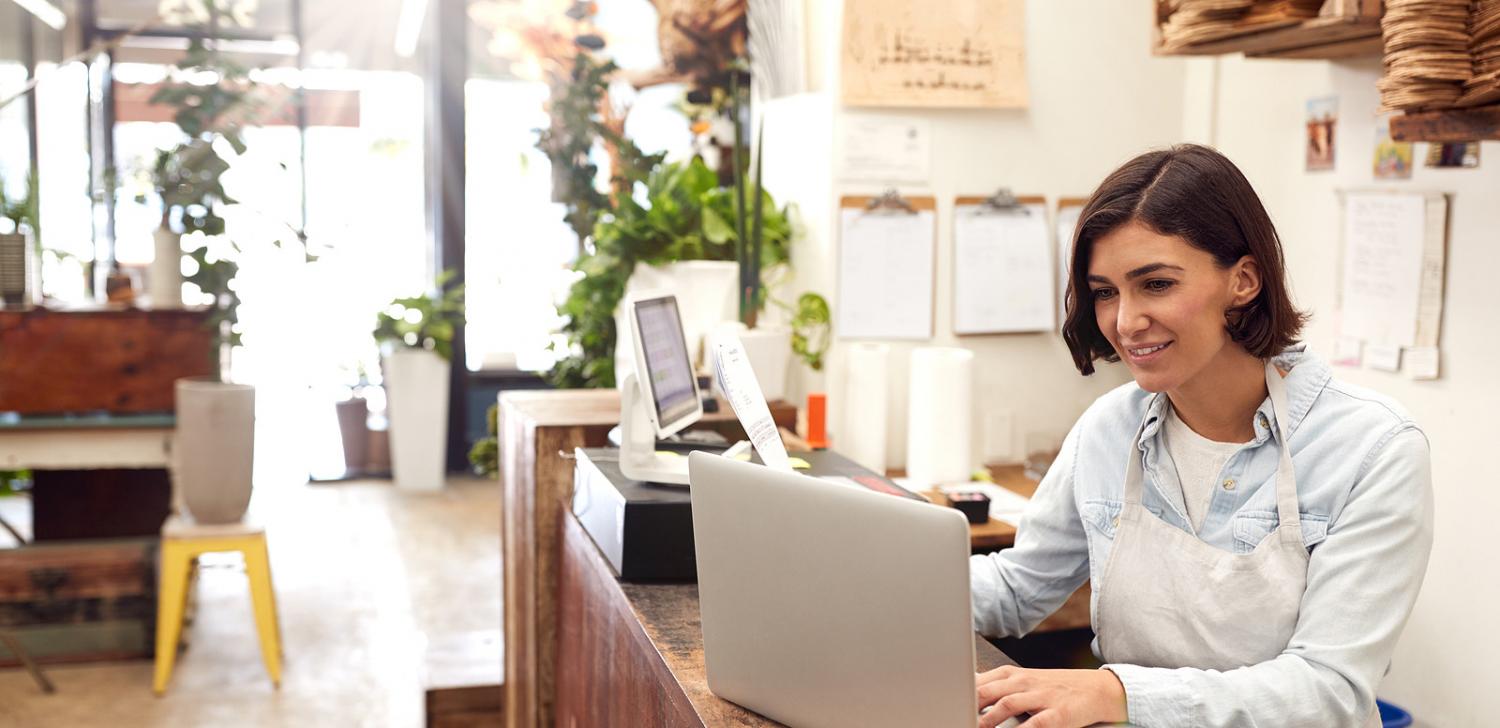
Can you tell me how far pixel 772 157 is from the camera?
353 centimetres

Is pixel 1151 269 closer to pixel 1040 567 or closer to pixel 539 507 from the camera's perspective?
pixel 1040 567

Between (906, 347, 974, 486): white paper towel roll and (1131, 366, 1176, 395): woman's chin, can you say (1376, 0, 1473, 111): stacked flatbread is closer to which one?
(1131, 366, 1176, 395): woman's chin

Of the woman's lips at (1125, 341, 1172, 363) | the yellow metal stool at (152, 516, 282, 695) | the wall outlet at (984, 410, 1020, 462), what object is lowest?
the yellow metal stool at (152, 516, 282, 695)

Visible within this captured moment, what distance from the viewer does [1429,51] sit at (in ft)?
6.42

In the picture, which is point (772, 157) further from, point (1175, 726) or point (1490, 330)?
point (1175, 726)

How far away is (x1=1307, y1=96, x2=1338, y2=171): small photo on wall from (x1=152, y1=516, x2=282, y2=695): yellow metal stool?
2.98 m

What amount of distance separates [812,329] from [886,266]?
237mm

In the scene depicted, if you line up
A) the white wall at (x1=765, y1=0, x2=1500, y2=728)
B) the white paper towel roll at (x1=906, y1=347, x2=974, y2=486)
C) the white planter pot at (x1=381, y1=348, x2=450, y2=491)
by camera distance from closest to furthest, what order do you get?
the white wall at (x1=765, y1=0, x2=1500, y2=728) → the white paper towel roll at (x1=906, y1=347, x2=974, y2=486) → the white planter pot at (x1=381, y1=348, x2=450, y2=491)

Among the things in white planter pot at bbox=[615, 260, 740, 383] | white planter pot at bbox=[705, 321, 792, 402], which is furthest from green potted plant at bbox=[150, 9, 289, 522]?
white planter pot at bbox=[705, 321, 792, 402]

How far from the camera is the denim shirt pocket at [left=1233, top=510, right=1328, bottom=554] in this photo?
142 centimetres

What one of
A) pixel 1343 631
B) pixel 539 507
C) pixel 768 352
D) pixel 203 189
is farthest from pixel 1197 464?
pixel 203 189

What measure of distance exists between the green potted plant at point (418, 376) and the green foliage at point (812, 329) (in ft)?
11.3

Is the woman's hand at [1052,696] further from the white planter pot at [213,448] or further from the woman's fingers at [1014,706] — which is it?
the white planter pot at [213,448]

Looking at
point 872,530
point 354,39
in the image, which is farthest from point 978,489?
point 354,39
